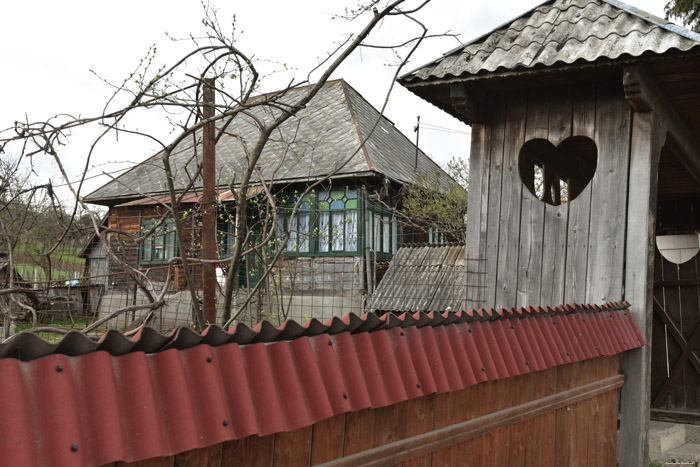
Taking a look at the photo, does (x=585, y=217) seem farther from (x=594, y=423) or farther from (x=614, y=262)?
(x=594, y=423)

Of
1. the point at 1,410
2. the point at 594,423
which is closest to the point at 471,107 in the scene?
the point at 594,423

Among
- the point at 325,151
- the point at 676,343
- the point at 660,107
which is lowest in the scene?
the point at 676,343

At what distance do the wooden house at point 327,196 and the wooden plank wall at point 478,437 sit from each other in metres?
11.3

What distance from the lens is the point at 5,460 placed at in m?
1.35

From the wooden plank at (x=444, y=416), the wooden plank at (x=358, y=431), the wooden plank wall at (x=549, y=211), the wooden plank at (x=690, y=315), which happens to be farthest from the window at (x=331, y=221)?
the wooden plank at (x=358, y=431)

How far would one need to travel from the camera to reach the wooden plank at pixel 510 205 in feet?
19.2

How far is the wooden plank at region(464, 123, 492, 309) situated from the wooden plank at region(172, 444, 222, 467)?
4323 mm

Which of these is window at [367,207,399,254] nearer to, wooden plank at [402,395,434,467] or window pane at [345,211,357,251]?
window pane at [345,211,357,251]

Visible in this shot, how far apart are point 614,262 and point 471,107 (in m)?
1.79

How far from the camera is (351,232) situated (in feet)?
62.4

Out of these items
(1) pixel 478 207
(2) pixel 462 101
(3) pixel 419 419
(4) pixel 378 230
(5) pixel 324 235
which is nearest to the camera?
(3) pixel 419 419

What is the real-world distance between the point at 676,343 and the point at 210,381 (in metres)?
10.1

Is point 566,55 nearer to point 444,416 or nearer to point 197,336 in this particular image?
point 444,416

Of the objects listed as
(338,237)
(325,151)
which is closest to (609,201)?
(338,237)
